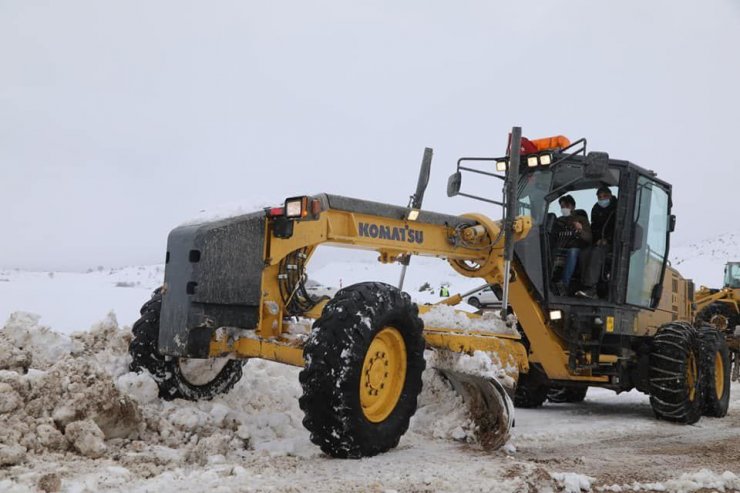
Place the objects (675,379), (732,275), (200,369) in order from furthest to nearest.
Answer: (732,275)
(675,379)
(200,369)

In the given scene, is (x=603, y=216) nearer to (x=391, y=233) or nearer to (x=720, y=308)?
(x=391, y=233)

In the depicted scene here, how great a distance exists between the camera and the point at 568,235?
682 cm

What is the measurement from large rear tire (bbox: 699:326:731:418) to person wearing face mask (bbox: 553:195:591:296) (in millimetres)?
1857

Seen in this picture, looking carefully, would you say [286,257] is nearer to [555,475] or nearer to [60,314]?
[555,475]

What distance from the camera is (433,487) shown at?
3.40 m

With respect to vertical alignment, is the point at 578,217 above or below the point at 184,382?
above

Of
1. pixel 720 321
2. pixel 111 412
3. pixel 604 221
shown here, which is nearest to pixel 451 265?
pixel 604 221

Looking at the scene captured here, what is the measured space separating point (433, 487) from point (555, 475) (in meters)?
0.73

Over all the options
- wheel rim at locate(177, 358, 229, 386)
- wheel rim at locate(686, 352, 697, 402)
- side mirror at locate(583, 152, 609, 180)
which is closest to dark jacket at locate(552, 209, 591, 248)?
side mirror at locate(583, 152, 609, 180)

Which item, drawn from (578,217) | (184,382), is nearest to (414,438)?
(184,382)

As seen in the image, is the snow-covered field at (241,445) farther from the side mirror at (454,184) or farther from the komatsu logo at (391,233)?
the side mirror at (454,184)

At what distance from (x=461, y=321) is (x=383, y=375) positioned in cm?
128

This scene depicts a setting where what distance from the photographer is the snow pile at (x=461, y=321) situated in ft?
16.9

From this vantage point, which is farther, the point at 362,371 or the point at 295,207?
the point at 295,207
